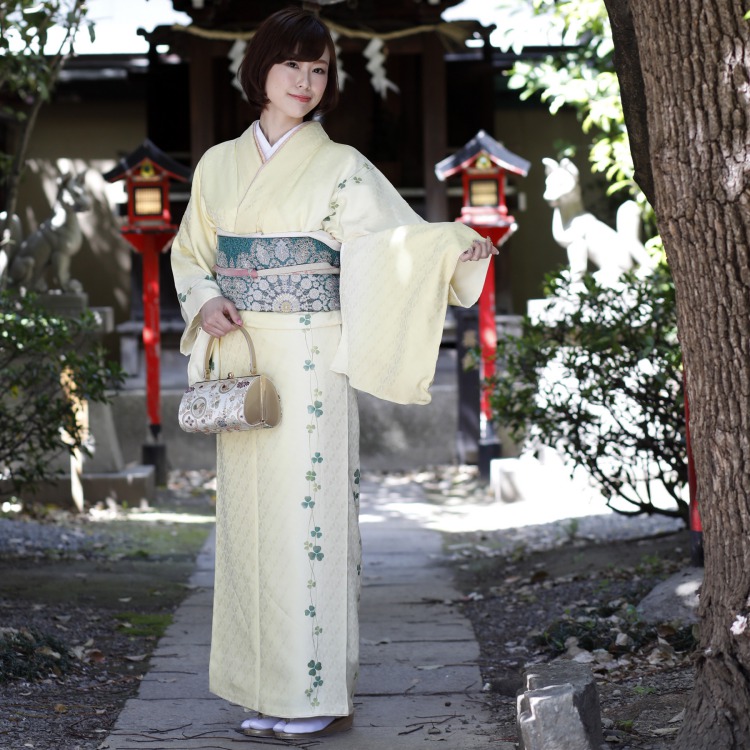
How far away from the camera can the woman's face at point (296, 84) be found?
11.6 ft

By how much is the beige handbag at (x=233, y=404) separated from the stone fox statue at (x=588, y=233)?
6.25 m

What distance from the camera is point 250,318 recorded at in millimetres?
3604

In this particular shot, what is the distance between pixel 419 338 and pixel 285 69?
0.89 m

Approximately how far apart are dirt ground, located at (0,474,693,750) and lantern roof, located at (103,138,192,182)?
3240mm

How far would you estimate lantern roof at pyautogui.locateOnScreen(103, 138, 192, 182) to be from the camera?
372 inches

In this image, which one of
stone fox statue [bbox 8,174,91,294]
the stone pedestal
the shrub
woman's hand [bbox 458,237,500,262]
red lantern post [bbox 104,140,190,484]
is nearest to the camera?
the stone pedestal

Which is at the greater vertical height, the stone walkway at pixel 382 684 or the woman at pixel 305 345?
the woman at pixel 305 345

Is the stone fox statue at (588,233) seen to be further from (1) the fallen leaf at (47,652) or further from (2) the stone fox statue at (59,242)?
(1) the fallen leaf at (47,652)

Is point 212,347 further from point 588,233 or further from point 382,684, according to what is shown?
point 588,233

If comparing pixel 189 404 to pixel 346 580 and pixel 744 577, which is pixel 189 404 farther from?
pixel 744 577

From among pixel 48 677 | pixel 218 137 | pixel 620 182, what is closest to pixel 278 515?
pixel 48 677

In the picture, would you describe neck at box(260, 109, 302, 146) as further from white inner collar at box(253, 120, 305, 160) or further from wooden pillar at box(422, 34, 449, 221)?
wooden pillar at box(422, 34, 449, 221)

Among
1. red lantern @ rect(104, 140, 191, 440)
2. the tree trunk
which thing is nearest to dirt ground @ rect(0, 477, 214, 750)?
red lantern @ rect(104, 140, 191, 440)

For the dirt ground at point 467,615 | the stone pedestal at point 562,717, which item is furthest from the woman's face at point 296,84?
the dirt ground at point 467,615
